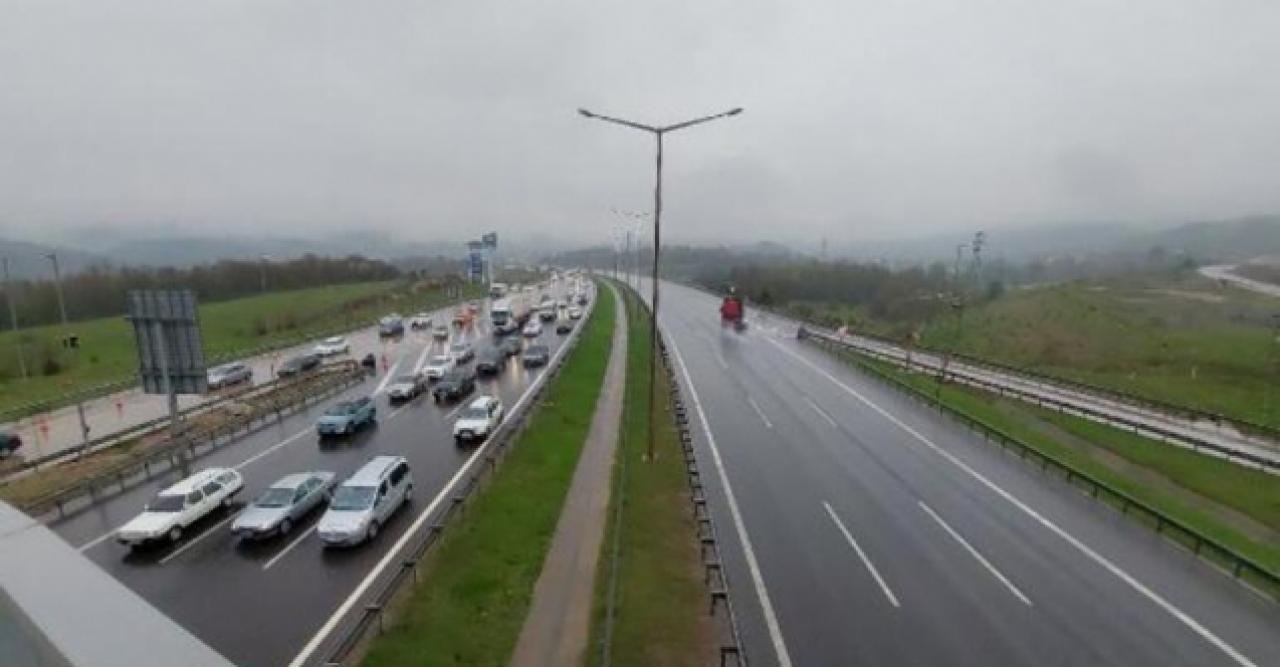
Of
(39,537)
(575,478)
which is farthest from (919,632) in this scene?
(39,537)

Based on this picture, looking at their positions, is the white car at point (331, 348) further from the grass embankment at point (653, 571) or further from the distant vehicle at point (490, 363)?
the grass embankment at point (653, 571)

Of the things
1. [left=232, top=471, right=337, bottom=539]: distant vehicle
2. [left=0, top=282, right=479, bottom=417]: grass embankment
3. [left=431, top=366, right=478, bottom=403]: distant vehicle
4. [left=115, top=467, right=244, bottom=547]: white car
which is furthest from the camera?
[left=0, top=282, right=479, bottom=417]: grass embankment

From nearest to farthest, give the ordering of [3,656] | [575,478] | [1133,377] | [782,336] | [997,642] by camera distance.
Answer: [3,656] → [997,642] → [575,478] → [1133,377] → [782,336]

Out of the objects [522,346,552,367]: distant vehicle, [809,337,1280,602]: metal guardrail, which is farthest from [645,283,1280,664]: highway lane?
[522,346,552,367]: distant vehicle

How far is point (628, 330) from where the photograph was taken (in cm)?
8219

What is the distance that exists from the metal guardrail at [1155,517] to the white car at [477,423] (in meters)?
23.9

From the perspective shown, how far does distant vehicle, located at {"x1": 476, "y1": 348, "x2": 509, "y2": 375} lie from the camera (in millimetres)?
53531

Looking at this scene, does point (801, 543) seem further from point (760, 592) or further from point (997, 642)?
point (997, 642)

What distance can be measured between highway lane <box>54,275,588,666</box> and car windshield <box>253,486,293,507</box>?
968 mm

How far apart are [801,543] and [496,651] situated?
10.6 metres

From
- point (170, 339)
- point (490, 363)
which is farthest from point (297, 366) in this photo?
point (170, 339)

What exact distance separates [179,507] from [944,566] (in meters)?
22.8

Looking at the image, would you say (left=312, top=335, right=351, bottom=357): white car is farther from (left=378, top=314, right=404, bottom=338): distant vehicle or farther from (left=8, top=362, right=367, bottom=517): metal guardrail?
(left=8, top=362, right=367, bottom=517): metal guardrail

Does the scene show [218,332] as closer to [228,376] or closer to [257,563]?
[228,376]
